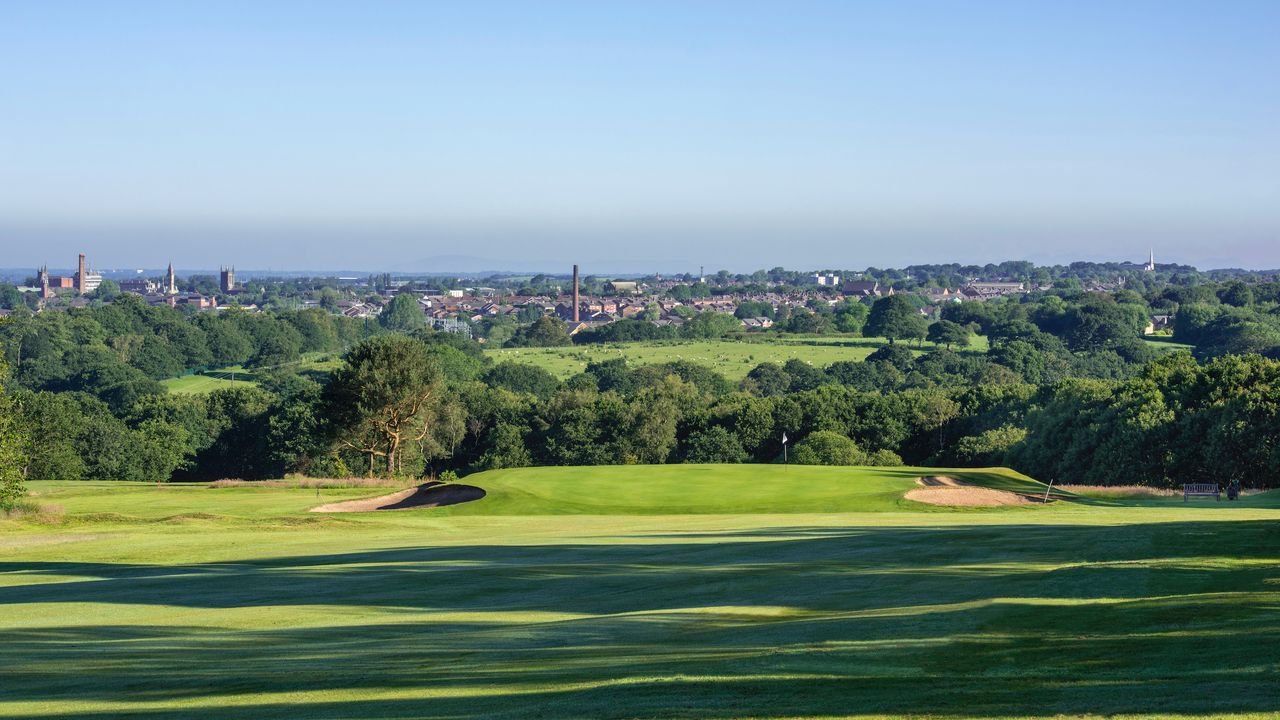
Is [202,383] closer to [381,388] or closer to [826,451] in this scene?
[826,451]

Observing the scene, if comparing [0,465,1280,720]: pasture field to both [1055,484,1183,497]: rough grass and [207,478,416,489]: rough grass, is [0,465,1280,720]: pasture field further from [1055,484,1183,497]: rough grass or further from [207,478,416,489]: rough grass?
[207,478,416,489]: rough grass

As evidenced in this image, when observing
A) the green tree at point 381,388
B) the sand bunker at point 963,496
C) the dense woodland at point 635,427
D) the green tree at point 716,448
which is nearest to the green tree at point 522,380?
the dense woodland at point 635,427

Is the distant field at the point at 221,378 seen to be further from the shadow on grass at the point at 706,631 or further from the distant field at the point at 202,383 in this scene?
the shadow on grass at the point at 706,631

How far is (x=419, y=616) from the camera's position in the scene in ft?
72.9

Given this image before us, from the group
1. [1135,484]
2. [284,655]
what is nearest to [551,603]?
[284,655]

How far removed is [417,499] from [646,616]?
28.3 m

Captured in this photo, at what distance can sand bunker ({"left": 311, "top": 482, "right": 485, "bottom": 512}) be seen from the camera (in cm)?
4684

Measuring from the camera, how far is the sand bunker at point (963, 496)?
4497 centimetres

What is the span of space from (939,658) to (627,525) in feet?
72.8

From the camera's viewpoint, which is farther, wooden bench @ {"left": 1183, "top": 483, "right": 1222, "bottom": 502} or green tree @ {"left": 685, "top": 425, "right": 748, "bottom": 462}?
green tree @ {"left": 685, "top": 425, "right": 748, "bottom": 462}

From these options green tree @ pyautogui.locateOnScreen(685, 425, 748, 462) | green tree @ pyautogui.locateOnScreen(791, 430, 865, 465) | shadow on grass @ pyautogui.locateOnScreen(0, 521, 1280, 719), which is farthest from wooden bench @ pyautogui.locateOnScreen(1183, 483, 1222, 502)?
green tree @ pyautogui.locateOnScreen(685, 425, 748, 462)

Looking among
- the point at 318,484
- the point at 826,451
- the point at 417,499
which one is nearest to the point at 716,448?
the point at 826,451

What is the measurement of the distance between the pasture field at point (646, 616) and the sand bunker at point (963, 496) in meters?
4.86

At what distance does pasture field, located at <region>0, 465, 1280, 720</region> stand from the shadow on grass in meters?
0.07
